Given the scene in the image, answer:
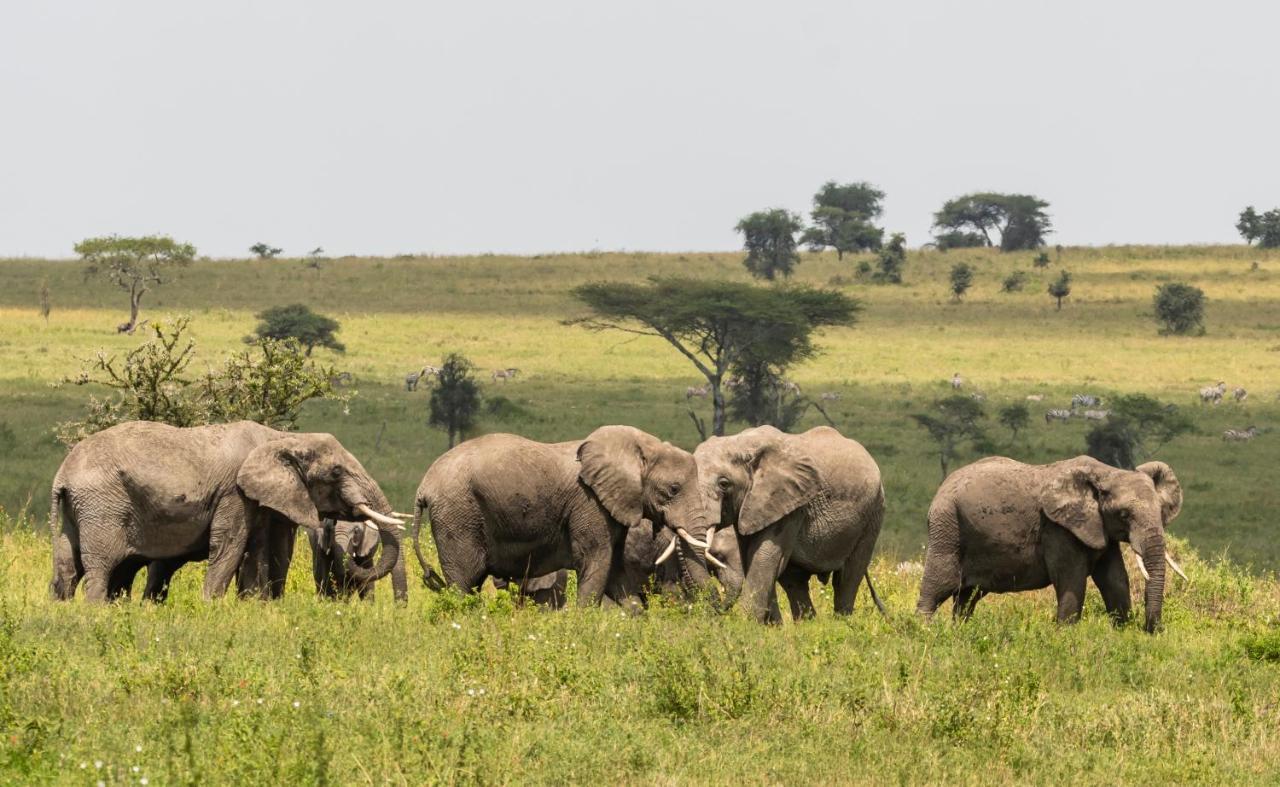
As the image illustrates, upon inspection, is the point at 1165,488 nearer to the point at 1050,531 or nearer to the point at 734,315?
the point at 1050,531

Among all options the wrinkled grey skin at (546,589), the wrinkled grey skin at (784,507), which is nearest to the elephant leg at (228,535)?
the wrinkled grey skin at (546,589)

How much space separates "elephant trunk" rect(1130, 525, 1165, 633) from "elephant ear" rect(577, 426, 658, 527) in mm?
4439

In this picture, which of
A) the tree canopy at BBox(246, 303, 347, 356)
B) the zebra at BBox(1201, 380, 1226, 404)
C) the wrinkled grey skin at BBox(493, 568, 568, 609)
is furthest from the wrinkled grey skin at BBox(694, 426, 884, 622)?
the tree canopy at BBox(246, 303, 347, 356)

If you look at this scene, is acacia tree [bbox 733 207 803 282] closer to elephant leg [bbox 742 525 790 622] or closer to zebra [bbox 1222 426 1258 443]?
zebra [bbox 1222 426 1258 443]

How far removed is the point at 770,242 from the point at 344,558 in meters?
84.6

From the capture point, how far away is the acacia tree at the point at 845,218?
111750 millimetres

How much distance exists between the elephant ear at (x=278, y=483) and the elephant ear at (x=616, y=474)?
95.1 inches

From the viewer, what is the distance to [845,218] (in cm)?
11862

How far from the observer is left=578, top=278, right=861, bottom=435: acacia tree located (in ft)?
170

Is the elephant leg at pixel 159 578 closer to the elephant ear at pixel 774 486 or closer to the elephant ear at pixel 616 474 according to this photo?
the elephant ear at pixel 616 474

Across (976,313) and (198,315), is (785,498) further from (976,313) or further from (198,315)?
(976,313)

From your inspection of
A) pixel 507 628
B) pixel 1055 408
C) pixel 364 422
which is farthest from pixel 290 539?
pixel 1055 408

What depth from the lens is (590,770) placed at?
31.0ft

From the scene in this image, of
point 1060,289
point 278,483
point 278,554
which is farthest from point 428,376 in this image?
point 278,483
